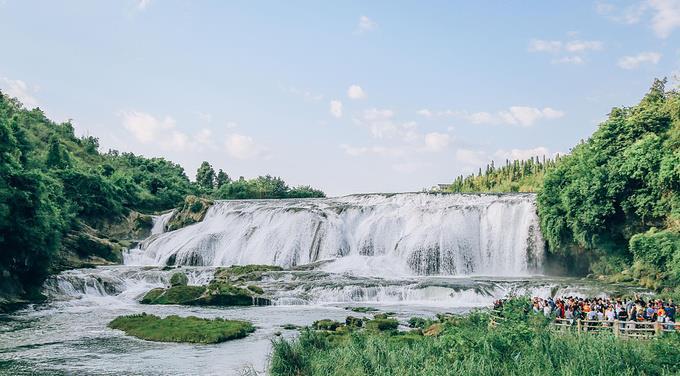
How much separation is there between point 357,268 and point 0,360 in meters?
24.5

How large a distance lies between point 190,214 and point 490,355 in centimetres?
4255

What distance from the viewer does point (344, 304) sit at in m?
28.8

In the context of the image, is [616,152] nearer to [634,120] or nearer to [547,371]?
[634,120]

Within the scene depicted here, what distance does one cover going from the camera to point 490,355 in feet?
39.2

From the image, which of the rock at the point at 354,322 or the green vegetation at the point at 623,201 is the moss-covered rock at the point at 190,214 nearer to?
the green vegetation at the point at 623,201

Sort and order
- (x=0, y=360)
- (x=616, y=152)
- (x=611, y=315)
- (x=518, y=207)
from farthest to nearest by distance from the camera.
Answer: (x=518, y=207) → (x=616, y=152) → (x=611, y=315) → (x=0, y=360)

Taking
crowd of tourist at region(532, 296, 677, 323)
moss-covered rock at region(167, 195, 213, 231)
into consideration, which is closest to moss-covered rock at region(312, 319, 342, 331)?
crowd of tourist at region(532, 296, 677, 323)

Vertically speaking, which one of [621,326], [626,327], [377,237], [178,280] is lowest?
[621,326]

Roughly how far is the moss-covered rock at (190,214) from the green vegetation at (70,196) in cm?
10

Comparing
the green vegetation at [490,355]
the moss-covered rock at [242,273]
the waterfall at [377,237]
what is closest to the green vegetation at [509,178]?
the waterfall at [377,237]

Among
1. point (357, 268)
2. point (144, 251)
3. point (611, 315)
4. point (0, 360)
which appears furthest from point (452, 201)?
point (0, 360)

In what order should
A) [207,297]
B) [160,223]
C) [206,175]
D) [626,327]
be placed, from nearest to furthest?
[626,327] < [207,297] < [160,223] < [206,175]

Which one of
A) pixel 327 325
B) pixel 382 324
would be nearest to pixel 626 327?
pixel 382 324

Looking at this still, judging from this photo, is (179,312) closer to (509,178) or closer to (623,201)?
(623,201)
